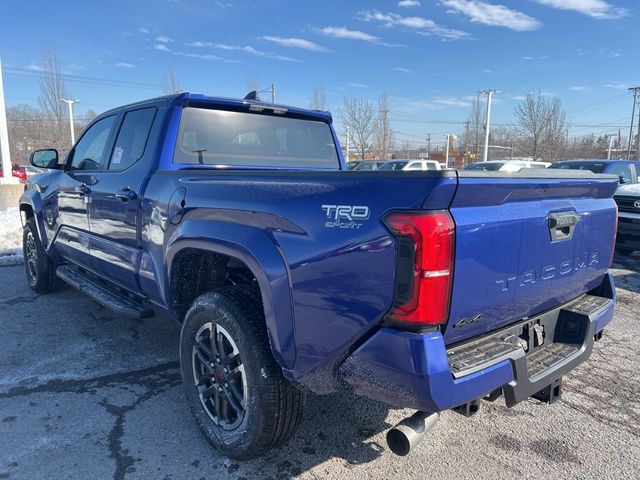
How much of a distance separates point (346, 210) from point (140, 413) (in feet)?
6.95

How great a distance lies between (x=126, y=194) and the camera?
335 centimetres

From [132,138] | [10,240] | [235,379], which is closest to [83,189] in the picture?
[132,138]

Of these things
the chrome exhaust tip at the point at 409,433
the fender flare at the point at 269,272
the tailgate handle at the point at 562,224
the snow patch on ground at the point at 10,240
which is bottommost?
the snow patch on ground at the point at 10,240

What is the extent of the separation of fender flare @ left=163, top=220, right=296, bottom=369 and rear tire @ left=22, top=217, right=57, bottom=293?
4.00 m

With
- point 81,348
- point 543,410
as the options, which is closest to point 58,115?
point 81,348

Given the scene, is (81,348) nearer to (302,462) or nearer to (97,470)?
(97,470)

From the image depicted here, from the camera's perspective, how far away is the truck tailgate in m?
1.82

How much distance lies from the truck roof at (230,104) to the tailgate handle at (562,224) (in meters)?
2.40

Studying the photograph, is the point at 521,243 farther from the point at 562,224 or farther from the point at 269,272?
the point at 269,272

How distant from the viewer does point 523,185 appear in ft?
6.54

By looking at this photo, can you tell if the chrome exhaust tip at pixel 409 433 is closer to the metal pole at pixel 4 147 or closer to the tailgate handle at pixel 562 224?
the tailgate handle at pixel 562 224

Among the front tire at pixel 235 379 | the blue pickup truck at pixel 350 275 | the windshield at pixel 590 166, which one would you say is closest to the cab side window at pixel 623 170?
the windshield at pixel 590 166

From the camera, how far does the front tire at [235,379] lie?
2318 millimetres

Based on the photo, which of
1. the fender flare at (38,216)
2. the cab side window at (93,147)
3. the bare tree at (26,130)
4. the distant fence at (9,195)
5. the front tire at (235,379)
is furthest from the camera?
the bare tree at (26,130)
